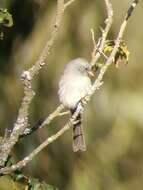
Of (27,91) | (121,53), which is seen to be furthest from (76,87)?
(27,91)

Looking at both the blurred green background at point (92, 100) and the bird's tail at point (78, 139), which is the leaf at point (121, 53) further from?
the blurred green background at point (92, 100)

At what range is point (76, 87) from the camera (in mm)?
4281

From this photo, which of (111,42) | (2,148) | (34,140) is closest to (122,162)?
(34,140)

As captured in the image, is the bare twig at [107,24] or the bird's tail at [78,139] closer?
the bare twig at [107,24]

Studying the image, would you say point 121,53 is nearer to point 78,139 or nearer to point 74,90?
point 74,90

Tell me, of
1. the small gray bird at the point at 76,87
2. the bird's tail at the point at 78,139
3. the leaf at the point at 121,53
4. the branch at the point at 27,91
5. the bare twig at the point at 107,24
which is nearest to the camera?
the branch at the point at 27,91

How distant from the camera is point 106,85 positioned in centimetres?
669

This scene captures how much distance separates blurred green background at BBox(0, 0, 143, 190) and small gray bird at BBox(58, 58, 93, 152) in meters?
1.82

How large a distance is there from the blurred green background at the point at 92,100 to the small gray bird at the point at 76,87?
182cm

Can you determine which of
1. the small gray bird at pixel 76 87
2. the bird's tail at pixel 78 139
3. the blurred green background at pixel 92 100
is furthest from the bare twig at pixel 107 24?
the blurred green background at pixel 92 100

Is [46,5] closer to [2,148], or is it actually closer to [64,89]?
[64,89]

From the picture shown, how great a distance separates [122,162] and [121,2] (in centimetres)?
154

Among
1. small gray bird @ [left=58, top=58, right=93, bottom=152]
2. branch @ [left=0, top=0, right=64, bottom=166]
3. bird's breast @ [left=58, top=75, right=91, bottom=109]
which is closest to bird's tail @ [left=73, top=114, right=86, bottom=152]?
small gray bird @ [left=58, top=58, right=93, bottom=152]

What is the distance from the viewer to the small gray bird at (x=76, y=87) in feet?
13.9
